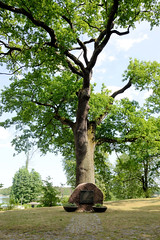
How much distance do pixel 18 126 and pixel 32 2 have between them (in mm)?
10780

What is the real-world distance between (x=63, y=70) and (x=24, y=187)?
45.8m

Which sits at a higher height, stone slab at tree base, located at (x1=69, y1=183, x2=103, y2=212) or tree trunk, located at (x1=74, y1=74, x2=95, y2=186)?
tree trunk, located at (x1=74, y1=74, x2=95, y2=186)

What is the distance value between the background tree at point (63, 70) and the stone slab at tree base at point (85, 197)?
37.8 inches

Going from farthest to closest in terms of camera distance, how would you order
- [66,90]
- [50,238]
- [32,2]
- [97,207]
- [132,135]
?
[132,135], [66,90], [97,207], [32,2], [50,238]

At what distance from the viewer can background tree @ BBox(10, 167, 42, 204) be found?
52822 millimetres

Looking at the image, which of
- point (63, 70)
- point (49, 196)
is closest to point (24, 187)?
point (49, 196)

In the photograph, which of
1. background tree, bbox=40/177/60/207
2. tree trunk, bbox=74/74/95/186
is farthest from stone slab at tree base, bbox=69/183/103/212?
background tree, bbox=40/177/60/207

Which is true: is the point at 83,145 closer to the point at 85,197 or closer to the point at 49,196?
the point at 85,197

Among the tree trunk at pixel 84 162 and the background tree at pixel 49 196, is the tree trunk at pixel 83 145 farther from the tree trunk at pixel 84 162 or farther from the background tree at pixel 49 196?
the background tree at pixel 49 196

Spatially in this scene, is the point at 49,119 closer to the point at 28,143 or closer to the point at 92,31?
the point at 28,143

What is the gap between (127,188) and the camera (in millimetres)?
33344

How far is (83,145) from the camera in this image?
45.0ft

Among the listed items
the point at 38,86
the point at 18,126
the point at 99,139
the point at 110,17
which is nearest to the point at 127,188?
the point at 99,139

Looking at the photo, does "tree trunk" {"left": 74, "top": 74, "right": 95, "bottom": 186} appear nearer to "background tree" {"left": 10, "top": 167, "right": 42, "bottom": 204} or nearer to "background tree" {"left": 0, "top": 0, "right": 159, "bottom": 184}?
"background tree" {"left": 0, "top": 0, "right": 159, "bottom": 184}
